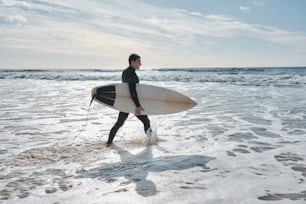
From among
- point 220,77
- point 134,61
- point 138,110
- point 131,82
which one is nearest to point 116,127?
point 138,110

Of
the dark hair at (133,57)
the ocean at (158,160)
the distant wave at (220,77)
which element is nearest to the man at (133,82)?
the dark hair at (133,57)

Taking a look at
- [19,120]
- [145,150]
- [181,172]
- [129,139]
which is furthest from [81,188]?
[19,120]

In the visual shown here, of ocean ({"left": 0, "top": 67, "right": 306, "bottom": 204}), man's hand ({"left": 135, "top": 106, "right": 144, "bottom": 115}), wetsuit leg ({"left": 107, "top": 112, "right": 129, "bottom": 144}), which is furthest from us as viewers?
wetsuit leg ({"left": 107, "top": 112, "right": 129, "bottom": 144})

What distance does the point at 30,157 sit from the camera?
591 cm

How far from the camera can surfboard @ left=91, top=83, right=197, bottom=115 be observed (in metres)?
7.18

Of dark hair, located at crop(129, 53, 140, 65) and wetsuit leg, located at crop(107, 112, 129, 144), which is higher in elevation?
dark hair, located at crop(129, 53, 140, 65)

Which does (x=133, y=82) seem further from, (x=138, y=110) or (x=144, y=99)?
(x=144, y=99)

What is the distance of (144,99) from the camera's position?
24.7ft

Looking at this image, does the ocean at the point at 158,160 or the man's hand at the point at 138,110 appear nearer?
the ocean at the point at 158,160

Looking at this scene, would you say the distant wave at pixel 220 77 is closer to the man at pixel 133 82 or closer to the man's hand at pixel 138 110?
the man at pixel 133 82

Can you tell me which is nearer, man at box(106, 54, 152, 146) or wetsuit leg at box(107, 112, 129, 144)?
man at box(106, 54, 152, 146)

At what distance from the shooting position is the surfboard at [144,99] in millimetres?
7176

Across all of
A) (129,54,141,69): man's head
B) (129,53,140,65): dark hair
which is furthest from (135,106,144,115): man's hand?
(129,53,140,65): dark hair

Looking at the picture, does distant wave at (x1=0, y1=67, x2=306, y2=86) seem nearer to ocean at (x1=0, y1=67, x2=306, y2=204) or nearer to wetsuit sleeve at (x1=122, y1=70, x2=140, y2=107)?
ocean at (x1=0, y1=67, x2=306, y2=204)
